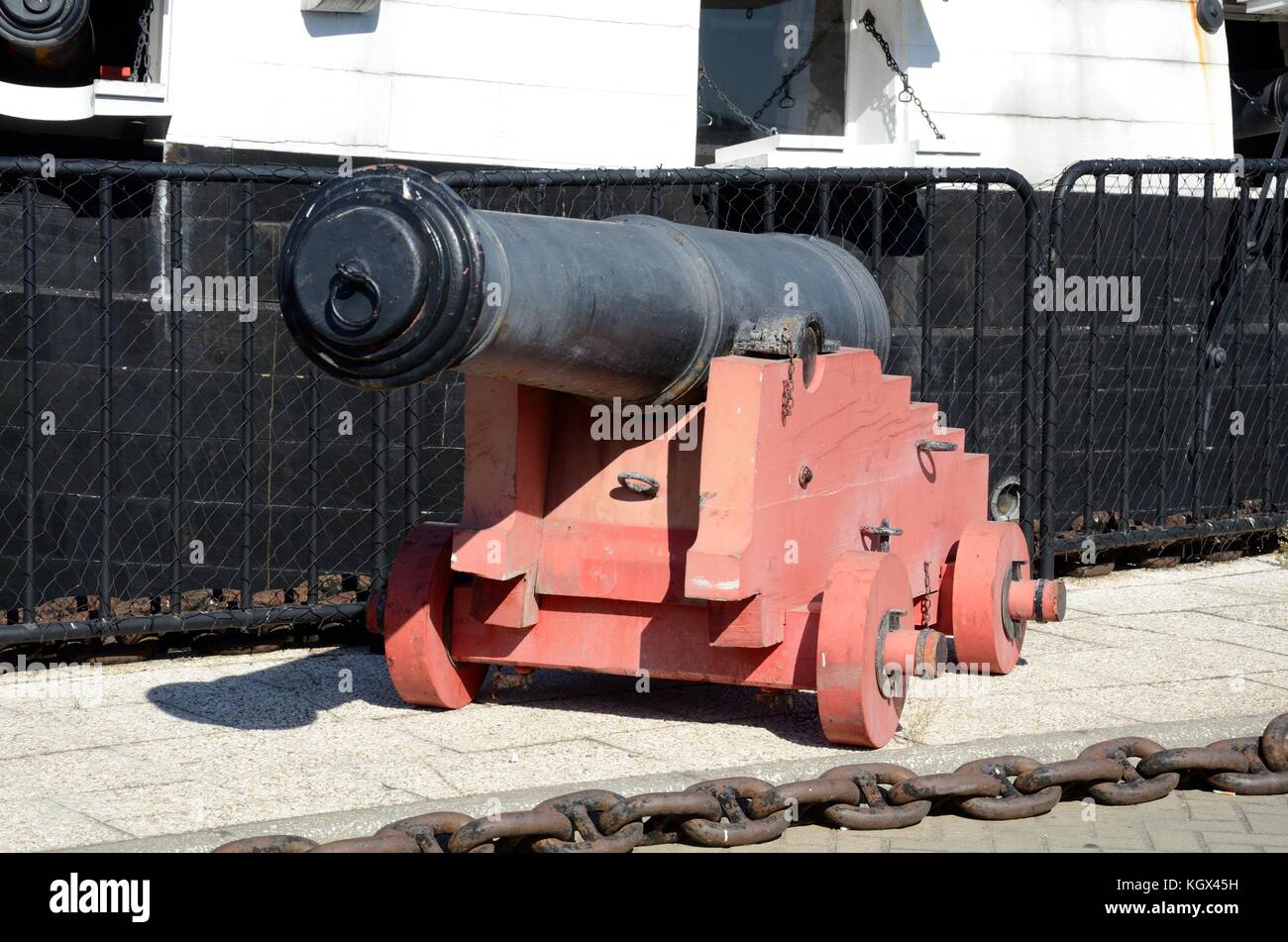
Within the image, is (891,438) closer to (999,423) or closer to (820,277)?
(820,277)

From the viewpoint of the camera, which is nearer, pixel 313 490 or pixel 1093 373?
pixel 313 490

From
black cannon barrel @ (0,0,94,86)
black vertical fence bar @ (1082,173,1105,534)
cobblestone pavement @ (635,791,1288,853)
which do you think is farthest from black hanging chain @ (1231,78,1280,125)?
cobblestone pavement @ (635,791,1288,853)

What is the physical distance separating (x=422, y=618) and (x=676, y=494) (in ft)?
3.09

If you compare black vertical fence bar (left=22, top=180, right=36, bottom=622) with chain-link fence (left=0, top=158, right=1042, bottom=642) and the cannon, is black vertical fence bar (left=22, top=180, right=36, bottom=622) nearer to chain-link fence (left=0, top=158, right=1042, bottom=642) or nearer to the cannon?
chain-link fence (left=0, top=158, right=1042, bottom=642)

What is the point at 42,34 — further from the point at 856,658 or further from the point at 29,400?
the point at 856,658

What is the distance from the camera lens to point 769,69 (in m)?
9.85

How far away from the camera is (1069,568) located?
30.3 feet

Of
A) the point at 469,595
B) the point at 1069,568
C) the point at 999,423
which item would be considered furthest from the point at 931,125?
the point at 469,595

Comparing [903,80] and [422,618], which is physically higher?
[903,80]

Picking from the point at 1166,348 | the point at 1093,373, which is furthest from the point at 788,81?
the point at 1166,348

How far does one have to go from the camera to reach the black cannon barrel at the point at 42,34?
7.75 meters

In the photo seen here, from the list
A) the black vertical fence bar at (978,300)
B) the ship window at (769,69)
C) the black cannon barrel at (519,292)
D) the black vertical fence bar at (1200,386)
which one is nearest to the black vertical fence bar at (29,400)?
the black cannon barrel at (519,292)

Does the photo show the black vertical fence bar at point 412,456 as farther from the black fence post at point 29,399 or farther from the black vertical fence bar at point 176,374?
the black fence post at point 29,399

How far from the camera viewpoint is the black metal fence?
7.23 meters
